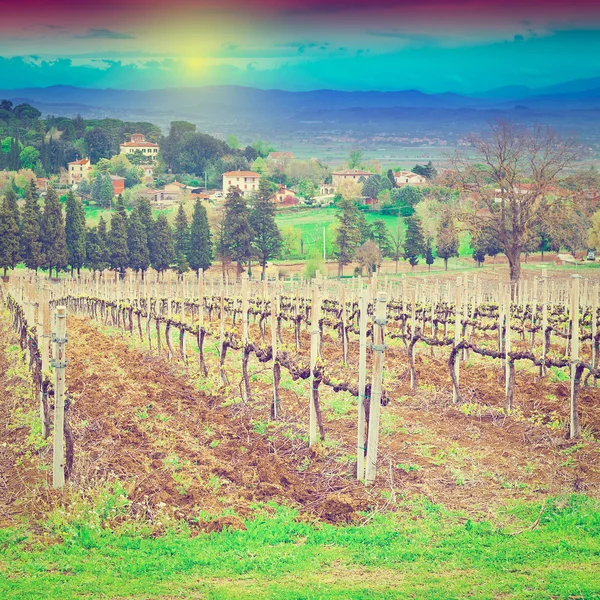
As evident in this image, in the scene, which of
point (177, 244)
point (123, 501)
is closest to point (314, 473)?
point (123, 501)

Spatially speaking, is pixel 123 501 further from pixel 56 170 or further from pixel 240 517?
pixel 56 170

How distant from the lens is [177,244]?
73.0 meters

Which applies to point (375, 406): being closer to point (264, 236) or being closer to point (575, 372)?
point (575, 372)

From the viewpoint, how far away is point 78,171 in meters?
156

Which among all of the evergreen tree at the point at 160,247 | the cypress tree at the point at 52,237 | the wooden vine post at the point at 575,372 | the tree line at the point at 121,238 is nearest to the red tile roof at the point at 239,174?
the tree line at the point at 121,238

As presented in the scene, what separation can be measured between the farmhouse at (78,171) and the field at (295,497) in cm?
13923

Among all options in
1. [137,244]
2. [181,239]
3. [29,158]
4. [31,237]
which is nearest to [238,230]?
[181,239]

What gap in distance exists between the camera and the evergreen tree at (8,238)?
199 feet

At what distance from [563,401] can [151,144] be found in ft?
608

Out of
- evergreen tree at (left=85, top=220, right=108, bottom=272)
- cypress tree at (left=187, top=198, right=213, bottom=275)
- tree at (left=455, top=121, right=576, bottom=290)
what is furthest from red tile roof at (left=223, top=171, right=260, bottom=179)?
tree at (left=455, top=121, right=576, bottom=290)

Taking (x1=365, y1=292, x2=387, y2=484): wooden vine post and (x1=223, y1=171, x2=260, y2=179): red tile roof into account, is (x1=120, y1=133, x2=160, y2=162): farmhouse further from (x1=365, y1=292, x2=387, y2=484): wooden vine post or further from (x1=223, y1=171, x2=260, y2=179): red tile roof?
(x1=365, y1=292, x2=387, y2=484): wooden vine post

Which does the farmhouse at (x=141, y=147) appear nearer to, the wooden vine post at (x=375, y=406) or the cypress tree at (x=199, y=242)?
the cypress tree at (x=199, y=242)

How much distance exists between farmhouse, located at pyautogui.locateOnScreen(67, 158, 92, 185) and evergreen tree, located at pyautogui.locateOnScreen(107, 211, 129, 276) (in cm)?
8864

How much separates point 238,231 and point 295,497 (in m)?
61.7
